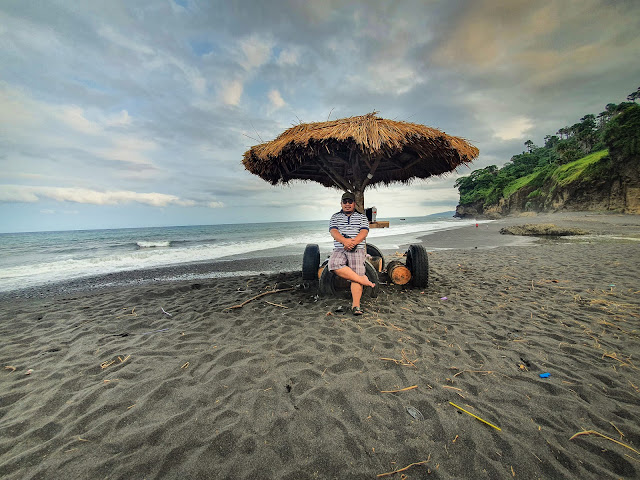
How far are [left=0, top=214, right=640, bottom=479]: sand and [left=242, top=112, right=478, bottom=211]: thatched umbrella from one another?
9.62 feet

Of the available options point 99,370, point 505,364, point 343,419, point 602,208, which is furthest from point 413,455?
point 602,208

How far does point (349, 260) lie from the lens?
4207mm

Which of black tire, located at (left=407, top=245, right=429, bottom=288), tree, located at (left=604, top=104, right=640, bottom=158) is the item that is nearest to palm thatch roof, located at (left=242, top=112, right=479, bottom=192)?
black tire, located at (left=407, top=245, right=429, bottom=288)

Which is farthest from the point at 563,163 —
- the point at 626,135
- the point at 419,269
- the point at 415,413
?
the point at 415,413

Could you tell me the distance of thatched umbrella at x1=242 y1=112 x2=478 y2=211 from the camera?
14.5 ft

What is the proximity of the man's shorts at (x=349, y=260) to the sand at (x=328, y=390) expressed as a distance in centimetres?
75

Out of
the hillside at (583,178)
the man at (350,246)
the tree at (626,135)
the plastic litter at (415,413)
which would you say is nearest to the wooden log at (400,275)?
the man at (350,246)

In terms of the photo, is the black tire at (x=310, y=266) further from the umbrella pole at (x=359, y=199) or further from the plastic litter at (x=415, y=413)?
the plastic litter at (x=415, y=413)

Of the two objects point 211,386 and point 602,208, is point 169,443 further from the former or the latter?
point 602,208

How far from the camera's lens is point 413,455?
1.65 meters

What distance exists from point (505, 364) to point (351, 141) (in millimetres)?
4079

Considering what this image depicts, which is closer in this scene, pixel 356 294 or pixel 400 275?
pixel 356 294

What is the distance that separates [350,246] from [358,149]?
2.07m

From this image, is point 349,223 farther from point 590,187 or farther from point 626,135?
point 590,187
